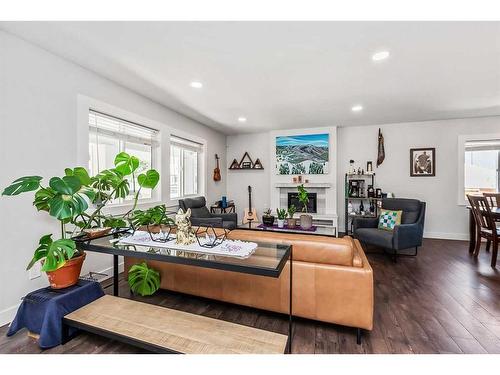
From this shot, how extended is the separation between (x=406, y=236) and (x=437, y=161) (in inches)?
96.6

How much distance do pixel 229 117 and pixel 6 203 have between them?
3.42 meters

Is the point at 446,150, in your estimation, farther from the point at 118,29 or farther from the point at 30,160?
the point at 30,160

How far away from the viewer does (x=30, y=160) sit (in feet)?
6.81

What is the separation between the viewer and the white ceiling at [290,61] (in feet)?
6.07

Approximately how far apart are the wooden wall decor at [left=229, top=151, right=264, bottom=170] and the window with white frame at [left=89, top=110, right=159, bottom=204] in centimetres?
264

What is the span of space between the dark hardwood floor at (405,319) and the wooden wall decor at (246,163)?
3697mm

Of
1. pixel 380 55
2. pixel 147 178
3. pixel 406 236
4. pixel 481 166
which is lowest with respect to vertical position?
pixel 406 236

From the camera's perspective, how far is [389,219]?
12.8 ft

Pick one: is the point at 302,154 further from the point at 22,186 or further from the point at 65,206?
the point at 22,186

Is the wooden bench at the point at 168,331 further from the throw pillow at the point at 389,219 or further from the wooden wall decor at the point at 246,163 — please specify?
the wooden wall decor at the point at 246,163

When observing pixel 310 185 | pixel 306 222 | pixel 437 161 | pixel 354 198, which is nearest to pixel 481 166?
pixel 437 161
